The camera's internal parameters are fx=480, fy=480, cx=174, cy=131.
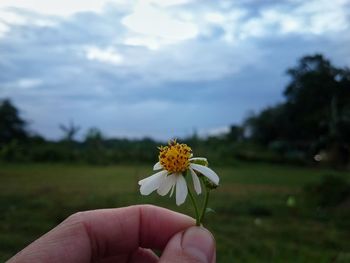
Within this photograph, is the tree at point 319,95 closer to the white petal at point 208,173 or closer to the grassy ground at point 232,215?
the grassy ground at point 232,215

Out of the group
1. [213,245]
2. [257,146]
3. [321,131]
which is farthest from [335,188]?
[257,146]

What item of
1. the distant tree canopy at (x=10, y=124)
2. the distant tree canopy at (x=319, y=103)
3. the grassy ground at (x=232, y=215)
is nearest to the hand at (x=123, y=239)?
the grassy ground at (x=232, y=215)

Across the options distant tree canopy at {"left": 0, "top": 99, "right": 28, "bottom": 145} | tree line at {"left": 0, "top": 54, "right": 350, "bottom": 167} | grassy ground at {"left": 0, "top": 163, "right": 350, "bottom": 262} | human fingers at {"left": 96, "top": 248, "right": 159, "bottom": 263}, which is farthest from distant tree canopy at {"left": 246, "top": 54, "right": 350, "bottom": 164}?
distant tree canopy at {"left": 0, "top": 99, "right": 28, "bottom": 145}

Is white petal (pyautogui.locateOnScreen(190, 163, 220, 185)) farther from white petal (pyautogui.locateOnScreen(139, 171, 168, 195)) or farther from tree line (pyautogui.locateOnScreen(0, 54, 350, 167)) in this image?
tree line (pyautogui.locateOnScreen(0, 54, 350, 167))

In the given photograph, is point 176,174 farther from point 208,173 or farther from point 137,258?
point 137,258

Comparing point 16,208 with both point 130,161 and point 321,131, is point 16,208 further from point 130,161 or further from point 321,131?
point 130,161
